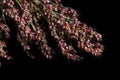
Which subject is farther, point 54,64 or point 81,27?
point 54,64

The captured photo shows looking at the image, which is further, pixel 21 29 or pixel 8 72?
pixel 8 72

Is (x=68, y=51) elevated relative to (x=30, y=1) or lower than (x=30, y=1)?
lower

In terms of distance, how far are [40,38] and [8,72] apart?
5.30 feet

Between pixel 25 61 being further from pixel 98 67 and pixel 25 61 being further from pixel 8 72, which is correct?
pixel 98 67

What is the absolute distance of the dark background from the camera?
4.46 m

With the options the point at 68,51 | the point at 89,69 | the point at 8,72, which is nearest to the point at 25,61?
the point at 8,72

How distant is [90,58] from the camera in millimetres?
4480

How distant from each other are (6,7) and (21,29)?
0.68 ft

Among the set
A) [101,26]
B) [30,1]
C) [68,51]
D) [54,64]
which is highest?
[101,26]

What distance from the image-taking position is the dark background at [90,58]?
4.46m

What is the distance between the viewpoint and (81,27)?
297 cm

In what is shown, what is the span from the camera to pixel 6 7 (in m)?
2.93

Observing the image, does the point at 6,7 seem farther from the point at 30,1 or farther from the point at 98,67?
the point at 98,67

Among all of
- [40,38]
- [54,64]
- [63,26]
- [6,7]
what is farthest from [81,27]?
[54,64]
